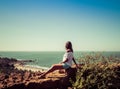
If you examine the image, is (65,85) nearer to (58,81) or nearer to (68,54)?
(58,81)

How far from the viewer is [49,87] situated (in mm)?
9055

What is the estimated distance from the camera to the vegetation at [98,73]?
28.4 feet

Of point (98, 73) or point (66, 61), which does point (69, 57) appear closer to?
point (66, 61)

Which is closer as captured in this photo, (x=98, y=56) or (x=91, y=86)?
(x=91, y=86)

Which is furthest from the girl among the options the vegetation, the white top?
the vegetation

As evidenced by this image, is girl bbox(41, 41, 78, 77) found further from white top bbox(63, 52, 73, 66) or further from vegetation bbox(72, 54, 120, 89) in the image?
vegetation bbox(72, 54, 120, 89)

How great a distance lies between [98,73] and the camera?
8953 millimetres

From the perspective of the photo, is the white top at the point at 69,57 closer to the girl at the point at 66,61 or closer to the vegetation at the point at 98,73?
the girl at the point at 66,61

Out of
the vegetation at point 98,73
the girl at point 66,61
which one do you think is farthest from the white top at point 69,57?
the vegetation at point 98,73

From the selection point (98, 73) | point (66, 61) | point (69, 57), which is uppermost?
point (69, 57)

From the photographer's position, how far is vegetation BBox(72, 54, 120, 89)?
864 cm

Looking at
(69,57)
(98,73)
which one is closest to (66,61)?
(69,57)

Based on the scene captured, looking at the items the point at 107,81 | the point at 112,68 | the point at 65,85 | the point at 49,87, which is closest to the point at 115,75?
the point at 112,68

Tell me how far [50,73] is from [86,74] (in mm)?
1768
